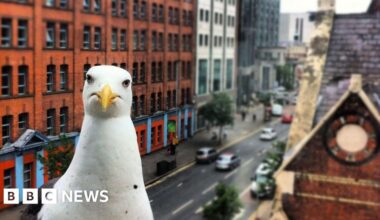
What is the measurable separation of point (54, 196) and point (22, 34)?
1790 mm

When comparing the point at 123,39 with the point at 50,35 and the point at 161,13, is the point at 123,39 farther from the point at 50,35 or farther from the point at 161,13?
the point at 161,13

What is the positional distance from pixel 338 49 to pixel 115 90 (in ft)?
37.4

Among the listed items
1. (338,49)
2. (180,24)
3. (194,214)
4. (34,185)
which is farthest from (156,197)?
(194,214)

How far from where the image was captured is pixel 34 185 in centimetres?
445

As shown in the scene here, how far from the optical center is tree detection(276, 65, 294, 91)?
1287 inches

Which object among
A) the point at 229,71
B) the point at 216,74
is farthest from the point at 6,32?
the point at 229,71

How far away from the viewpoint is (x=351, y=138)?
10.8m

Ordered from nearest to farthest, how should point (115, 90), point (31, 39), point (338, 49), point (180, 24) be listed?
point (115, 90) < point (31, 39) < point (180, 24) < point (338, 49)

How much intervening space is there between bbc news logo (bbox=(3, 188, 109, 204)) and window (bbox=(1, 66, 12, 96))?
809 millimetres

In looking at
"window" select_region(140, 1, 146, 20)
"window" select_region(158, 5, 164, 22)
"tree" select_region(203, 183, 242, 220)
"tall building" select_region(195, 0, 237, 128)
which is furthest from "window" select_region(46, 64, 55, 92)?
"tall building" select_region(195, 0, 237, 128)

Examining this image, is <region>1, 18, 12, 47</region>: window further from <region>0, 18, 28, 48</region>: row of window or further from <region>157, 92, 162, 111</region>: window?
<region>157, 92, 162, 111</region>: window

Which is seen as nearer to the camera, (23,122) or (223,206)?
(23,122)

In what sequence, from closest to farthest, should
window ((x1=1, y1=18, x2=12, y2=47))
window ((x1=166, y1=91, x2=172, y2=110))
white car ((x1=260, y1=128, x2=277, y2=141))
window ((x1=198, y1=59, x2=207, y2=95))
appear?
window ((x1=1, y1=18, x2=12, y2=47)) < window ((x1=166, y1=91, x2=172, y2=110)) < window ((x1=198, y1=59, x2=207, y2=95)) < white car ((x1=260, y1=128, x2=277, y2=141))

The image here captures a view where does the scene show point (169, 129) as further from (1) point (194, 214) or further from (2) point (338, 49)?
(1) point (194, 214)
